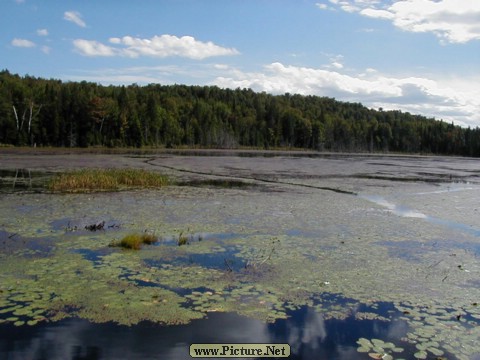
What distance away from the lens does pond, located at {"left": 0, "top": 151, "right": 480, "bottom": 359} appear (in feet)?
23.2

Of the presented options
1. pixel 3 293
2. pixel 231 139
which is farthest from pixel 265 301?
pixel 231 139

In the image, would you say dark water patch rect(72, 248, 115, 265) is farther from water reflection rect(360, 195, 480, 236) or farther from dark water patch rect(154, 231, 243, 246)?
water reflection rect(360, 195, 480, 236)

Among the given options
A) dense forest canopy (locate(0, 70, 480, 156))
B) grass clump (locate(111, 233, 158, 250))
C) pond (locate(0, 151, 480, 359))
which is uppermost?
dense forest canopy (locate(0, 70, 480, 156))

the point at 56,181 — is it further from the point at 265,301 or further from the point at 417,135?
the point at 417,135

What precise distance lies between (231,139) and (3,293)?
13105 centimetres

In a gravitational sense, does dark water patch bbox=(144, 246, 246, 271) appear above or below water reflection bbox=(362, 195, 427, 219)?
below

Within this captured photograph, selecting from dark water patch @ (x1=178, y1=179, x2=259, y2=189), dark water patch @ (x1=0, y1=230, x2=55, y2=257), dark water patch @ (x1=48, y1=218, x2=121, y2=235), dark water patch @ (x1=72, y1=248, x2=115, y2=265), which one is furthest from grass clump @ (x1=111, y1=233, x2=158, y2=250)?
dark water patch @ (x1=178, y1=179, x2=259, y2=189)

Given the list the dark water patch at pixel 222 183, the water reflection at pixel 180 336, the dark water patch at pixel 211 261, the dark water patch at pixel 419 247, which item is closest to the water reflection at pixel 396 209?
the dark water patch at pixel 419 247

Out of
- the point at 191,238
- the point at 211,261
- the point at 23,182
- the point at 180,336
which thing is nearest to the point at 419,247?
the point at 211,261

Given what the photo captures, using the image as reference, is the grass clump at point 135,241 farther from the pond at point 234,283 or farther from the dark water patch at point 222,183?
the dark water patch at point 222,183

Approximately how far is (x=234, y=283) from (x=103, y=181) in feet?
58.8

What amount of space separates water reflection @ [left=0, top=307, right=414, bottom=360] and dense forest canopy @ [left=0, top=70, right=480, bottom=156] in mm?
89145

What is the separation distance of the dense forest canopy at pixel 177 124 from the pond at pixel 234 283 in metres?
82.3

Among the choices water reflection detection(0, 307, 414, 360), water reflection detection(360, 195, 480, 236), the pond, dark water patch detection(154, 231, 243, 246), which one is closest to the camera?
water reflection detection(0, 307, 414, 360)
